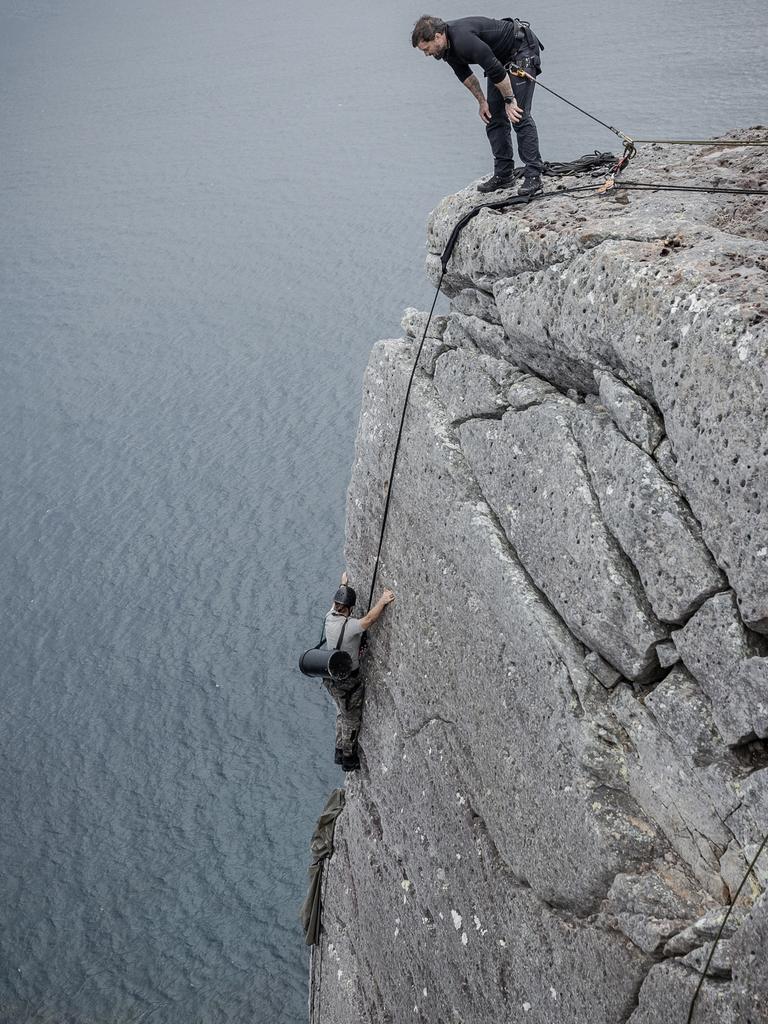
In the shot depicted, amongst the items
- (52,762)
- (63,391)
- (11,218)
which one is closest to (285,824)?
(52,762)

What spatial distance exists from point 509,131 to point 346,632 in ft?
13.4

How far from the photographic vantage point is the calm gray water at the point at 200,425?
1095cm

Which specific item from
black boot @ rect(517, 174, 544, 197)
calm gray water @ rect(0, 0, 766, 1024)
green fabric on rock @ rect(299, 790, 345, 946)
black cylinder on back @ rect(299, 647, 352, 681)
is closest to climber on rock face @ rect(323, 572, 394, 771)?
black cylinder on back @ rect(299, 647, 352, 681)

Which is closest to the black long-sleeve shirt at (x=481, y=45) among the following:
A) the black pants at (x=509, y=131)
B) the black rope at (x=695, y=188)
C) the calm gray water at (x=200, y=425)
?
the black pants at (x=509, y=131)

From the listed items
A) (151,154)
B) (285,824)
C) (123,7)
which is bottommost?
(285,824)

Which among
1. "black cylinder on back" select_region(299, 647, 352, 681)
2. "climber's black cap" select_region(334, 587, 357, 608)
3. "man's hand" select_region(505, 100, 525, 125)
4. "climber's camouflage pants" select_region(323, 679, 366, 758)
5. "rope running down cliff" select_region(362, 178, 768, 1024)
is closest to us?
"rope running down cliff" select_region(362, 178, 768, 1024)

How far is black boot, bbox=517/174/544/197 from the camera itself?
6.51 metres

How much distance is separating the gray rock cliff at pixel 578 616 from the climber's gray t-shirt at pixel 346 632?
0.64 ft

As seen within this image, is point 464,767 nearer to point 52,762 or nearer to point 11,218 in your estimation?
point 52,762

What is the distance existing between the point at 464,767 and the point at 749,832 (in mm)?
2368

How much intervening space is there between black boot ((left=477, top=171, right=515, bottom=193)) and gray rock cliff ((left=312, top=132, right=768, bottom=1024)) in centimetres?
14

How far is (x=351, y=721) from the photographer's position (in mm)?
7816

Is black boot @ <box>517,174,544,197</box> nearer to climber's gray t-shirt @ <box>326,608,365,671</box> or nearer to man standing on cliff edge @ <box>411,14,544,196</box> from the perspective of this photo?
man standing on cliff edge @ <box>411,14,544,196</box>

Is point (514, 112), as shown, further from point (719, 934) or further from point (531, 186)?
point (719, 934)
